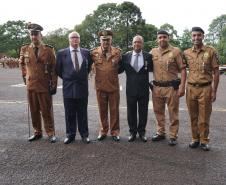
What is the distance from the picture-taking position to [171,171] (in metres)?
5.43

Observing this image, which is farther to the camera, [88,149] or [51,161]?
[88,149]

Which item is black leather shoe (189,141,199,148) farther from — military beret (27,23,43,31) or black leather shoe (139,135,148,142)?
military beret (27,23,43,31)

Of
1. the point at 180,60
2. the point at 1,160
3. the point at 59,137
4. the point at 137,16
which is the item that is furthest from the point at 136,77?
the point at 137,16

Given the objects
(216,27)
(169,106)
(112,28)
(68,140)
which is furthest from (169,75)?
(216,27)

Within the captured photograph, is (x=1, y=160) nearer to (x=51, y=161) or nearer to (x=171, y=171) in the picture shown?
(x=51, y=161)

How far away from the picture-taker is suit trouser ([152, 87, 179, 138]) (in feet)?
22.7

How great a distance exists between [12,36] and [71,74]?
7435 cm

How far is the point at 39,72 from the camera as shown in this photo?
7008 mm

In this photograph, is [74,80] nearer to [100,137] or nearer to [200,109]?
[100,137]

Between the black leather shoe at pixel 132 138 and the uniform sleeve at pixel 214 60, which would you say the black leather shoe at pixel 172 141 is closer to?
the black leather shoe at pixel 132 138

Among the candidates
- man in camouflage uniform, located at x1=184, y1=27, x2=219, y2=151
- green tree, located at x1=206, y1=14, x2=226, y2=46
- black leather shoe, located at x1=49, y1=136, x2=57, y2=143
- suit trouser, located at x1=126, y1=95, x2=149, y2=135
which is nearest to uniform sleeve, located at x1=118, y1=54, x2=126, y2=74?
suit trouser, located at x1=126, y1=95, x2=149, y2=135

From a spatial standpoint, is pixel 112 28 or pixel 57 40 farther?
pixel 57 40

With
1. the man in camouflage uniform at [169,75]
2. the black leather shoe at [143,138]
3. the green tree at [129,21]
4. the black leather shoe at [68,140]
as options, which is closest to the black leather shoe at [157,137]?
the black leather shoe at [143,138]

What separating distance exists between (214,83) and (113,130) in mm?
1976
